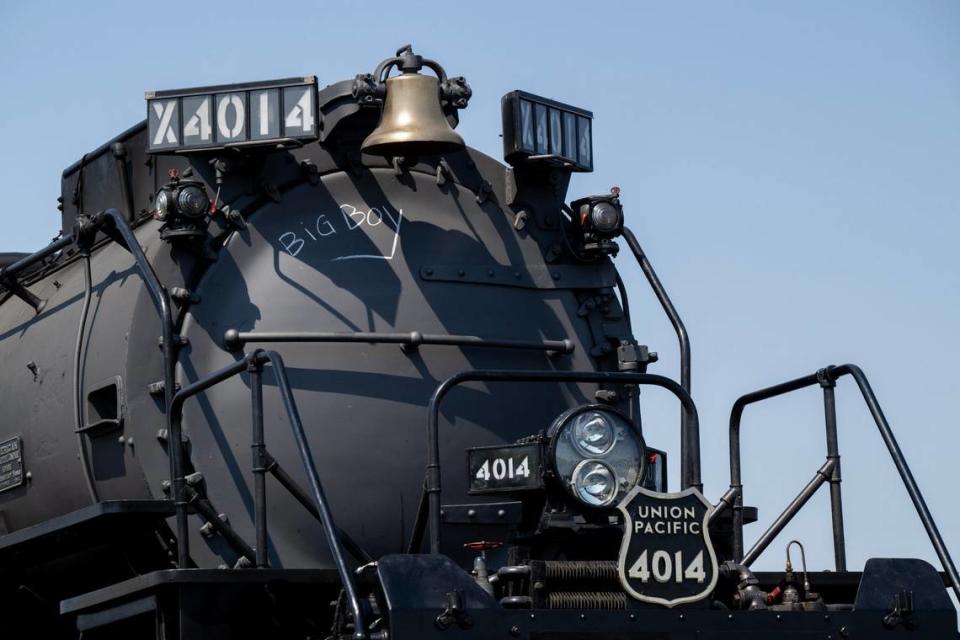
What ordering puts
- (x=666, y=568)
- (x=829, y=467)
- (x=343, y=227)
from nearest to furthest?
1. (x=666, y=568)
2. (x=829, y=467)
3. (x=343, y=227)

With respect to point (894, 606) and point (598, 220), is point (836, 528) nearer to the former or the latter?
point (894, 606)

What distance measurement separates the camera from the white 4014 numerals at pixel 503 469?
24.6 feet

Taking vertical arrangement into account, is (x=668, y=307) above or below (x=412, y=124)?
below

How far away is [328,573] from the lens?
7.57 meters

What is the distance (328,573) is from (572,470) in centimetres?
116

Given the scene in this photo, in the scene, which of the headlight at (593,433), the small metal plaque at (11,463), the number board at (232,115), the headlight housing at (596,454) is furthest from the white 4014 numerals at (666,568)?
the small metal plaque at (11,463)

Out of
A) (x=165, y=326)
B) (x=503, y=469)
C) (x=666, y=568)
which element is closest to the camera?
(x=666, y=568)

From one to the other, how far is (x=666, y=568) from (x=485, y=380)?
3.73 ft

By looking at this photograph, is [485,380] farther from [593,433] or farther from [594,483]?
[594,483]

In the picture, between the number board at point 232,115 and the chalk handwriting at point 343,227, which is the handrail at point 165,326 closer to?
the number board at point 232,115

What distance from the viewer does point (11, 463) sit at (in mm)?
9836

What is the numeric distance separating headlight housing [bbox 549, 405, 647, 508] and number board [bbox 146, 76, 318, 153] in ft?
7.51

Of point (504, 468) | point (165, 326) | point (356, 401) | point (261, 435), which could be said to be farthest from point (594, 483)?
point (165, 326)

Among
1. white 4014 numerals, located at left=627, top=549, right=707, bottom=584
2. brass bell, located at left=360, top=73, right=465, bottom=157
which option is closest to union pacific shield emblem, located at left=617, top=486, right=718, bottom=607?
white 4014 numerals, located at left=627, top=549, right=707, bottom=584
